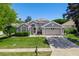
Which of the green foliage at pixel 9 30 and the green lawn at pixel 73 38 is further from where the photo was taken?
the green foliage at pixel 9 30

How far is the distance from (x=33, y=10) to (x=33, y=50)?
0.94m

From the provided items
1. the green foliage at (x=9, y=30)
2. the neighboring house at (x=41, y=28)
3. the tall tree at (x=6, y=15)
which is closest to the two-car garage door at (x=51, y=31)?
the neighboring house at (x=41, y=28)

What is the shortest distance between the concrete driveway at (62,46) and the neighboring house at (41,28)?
0.17 metres

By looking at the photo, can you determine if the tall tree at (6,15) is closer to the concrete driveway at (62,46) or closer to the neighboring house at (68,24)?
the concrete driveway at (62,46)

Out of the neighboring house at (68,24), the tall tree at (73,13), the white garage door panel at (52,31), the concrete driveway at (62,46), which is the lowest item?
the concrete driveway at (62,46)

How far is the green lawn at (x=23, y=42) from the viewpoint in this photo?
18.5 ft

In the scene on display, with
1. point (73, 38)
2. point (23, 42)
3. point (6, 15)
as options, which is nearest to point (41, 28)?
point (23, 42)

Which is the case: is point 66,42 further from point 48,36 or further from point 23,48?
point 23,48

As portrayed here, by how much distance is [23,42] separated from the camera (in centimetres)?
570

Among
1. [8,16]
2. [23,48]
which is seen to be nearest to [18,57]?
[23,48]

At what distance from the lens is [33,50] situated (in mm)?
5789

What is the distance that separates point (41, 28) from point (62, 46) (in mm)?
640

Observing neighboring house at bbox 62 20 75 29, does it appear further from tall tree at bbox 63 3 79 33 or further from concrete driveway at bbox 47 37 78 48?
concrete driveway at bbox 47 37 78 48

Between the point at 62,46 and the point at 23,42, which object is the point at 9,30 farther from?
the point at 62,46
